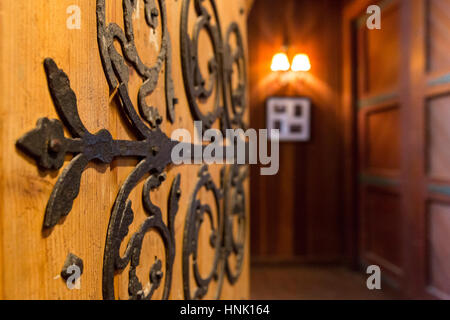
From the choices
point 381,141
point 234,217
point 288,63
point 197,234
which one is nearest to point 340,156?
point 381,141

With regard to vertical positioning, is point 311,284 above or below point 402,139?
below

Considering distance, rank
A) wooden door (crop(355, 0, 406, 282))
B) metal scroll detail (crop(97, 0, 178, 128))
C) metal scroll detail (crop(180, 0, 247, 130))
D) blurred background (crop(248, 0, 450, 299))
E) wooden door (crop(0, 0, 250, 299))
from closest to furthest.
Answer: wooden door (crop(0, 0, 250, 299)), metal scroll detail (crop(97, 0, 178, 128)), metal scroll detail (crop(180, 0, 247, 130)), blurred background (crop(248, 0, 450, 299)), wooden door (crop(355, 0, 406, 282))

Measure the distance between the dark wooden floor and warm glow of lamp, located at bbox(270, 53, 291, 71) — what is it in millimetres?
1689

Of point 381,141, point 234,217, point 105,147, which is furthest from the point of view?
point 381,141

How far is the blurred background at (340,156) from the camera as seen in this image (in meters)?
2.38

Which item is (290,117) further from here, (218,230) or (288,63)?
(218,230)

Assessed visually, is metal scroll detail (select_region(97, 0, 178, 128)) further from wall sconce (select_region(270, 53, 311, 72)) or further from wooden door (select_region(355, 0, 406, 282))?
wall sconce (select_region(270, 53, 311, 72))

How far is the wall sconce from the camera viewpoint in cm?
298

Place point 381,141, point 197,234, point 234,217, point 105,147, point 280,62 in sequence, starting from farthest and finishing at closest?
point 280,62, point 381,141, point 234,217, point 197,234, point 105,147

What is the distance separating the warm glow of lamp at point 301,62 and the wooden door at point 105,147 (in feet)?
7.47

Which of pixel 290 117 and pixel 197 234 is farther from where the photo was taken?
pixel 290 117

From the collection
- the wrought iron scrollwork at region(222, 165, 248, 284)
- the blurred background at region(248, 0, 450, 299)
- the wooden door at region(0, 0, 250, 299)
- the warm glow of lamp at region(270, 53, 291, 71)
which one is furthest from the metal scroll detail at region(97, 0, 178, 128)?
the warm glow of lamp at region(270, 53, 291, 71)

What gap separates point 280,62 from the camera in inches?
117

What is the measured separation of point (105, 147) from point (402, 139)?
2.35 m
